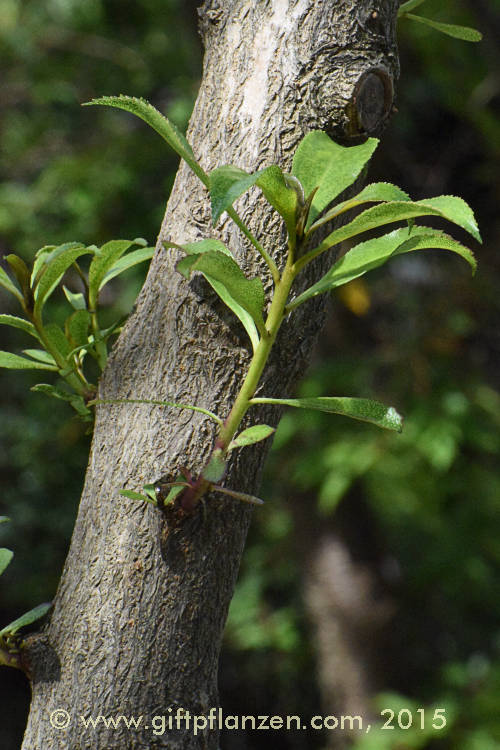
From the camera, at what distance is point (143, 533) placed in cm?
46

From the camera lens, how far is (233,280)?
40 centimetres

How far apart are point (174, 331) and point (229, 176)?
147 mm

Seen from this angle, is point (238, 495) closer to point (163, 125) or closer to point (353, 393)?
point (163, 125)

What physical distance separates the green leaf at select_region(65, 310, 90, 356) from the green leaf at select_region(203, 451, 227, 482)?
171 mm

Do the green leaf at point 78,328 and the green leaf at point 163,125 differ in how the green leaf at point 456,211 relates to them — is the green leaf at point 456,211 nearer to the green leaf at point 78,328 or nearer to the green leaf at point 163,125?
the green leaf at point 163,125

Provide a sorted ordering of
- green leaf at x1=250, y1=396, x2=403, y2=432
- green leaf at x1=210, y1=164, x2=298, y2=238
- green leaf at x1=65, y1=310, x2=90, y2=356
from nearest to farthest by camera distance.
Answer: green leaf at x1=210, y1=164, x2=298, y2=238, green leaf at x1=250, y1=396, x2=403, y2=432, green leaf at x1=65, y1=310, x2=90, y2=356

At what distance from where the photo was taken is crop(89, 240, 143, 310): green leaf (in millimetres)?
523

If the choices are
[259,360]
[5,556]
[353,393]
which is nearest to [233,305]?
[259,360]

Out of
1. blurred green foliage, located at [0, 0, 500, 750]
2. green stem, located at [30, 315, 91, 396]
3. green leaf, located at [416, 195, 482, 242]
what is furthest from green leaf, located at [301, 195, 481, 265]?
blurred green foliage, located at [0, 0, 500, 750]

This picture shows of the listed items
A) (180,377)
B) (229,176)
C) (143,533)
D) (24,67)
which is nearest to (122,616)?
(143,533)

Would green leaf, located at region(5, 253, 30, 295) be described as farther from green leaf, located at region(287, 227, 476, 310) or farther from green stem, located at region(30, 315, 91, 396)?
green leaf, located at region(287, 227, 476, 310)

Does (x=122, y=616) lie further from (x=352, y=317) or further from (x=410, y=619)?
(x=410, y=619)

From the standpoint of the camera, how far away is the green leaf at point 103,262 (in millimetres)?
523

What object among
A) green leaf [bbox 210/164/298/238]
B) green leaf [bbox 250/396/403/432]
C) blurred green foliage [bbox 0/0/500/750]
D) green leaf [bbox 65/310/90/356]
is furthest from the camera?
blurred green foliage [bbox 0/0/500/750]
